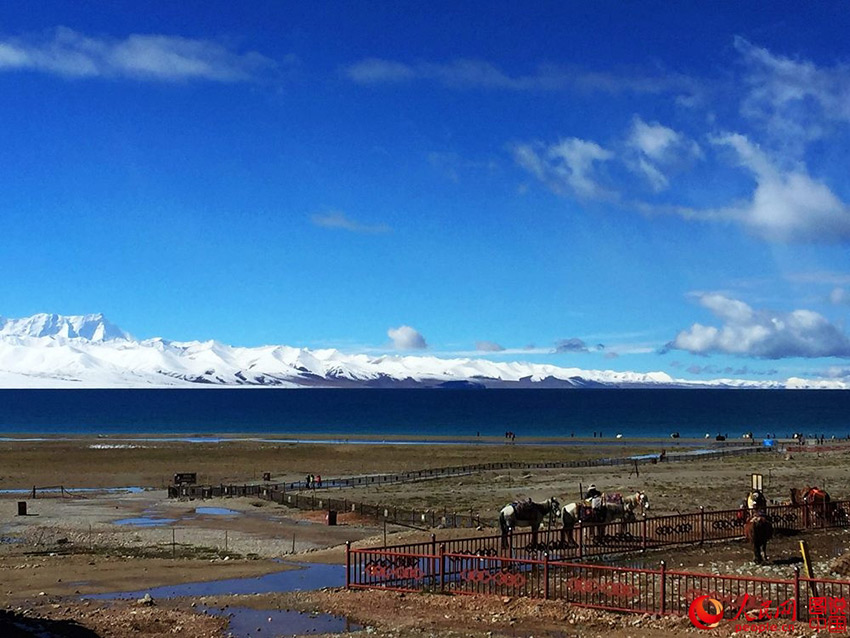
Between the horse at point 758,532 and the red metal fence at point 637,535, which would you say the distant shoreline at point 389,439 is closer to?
the red metal fence at point 637,535

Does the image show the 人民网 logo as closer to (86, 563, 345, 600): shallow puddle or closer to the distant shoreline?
(86, 563, 345, 600): shallow puddle

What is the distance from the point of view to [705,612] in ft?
64.0

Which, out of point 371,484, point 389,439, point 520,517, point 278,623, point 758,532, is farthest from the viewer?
point 389,439

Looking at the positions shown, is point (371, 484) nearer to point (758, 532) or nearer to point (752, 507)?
point (752, 507)

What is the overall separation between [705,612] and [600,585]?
11.2 ft

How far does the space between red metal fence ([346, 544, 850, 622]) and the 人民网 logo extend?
0.25 m

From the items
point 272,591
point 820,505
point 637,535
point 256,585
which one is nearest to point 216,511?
point 256,585

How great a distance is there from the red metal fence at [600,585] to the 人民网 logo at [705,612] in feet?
0.82

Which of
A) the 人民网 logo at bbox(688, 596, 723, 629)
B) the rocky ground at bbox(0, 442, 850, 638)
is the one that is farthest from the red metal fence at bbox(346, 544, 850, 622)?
the rocky ground at bbox(0, 442, 850, 638)

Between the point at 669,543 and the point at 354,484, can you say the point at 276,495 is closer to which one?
the point at 354,484

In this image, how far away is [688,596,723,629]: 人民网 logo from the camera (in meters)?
18.9

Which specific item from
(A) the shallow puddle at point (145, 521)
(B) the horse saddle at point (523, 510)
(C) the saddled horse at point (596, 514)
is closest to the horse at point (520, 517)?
(B) the horse saddle at point (523, 510)

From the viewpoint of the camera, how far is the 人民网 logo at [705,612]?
1888 centimetres

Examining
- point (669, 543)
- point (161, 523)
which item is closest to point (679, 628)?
point (669, 543)
